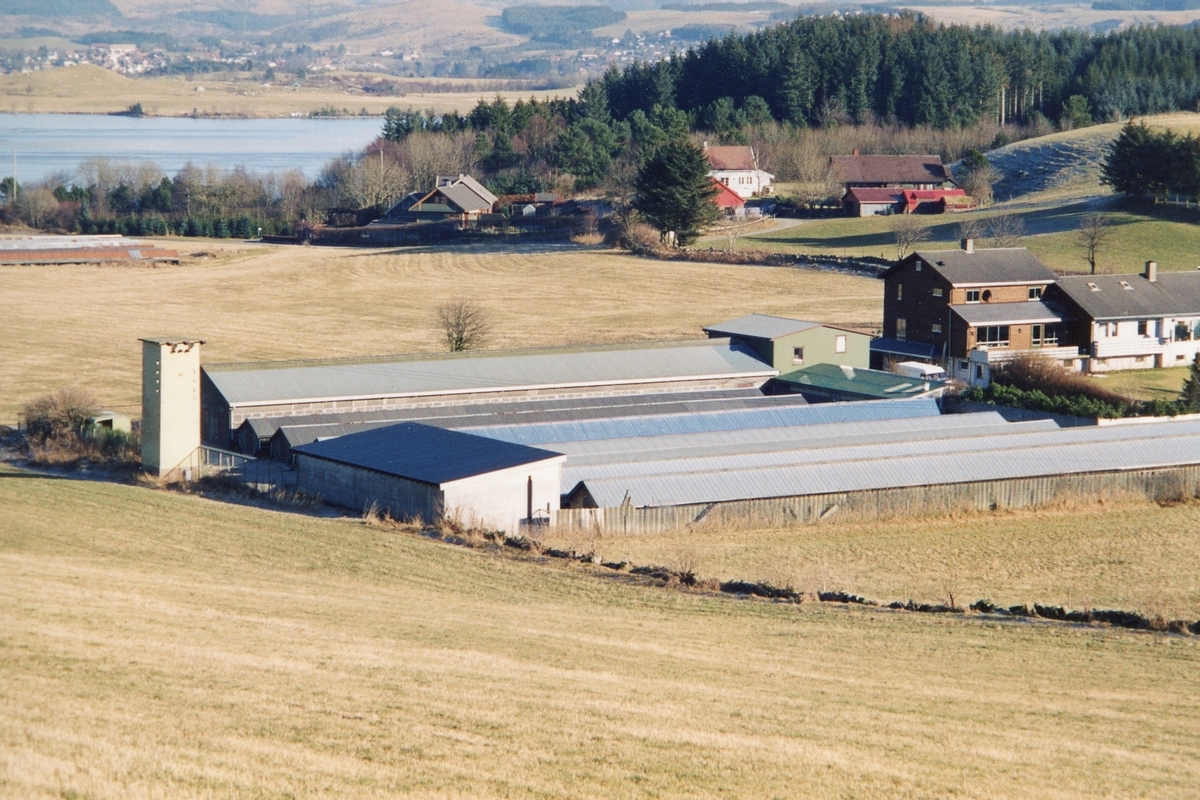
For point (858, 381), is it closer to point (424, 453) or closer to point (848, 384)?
point (848, 384)

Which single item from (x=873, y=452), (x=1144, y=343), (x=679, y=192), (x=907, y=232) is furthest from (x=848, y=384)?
(x=679, y=192)

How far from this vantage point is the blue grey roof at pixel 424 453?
2889cm

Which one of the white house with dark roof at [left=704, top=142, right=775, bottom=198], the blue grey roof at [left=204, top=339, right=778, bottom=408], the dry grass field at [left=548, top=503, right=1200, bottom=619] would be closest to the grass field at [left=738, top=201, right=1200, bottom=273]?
the white house with dark roof at [left=704, top=142, right=775, bottom=198]

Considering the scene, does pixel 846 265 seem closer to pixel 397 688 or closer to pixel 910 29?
pixel 397 688

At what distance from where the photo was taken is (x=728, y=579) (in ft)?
82.1

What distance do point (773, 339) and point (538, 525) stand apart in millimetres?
17348

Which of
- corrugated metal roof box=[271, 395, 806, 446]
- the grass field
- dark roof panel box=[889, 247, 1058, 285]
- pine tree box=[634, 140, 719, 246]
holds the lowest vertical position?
corrugated metal roof box=[271, 395, 806, 446]

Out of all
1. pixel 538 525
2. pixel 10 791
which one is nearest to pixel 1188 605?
pixel 538 525

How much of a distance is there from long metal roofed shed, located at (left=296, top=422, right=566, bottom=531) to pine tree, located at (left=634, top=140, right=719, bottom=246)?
5147cm

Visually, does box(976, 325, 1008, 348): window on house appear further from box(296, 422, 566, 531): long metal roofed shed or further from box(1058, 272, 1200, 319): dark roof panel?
box(296, 422, 566, 531): long metal roofed shed

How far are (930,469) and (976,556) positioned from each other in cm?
457

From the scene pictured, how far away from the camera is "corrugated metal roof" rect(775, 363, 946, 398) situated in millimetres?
41938

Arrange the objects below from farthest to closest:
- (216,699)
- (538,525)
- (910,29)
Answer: (910,29), (538,525), (216,699)

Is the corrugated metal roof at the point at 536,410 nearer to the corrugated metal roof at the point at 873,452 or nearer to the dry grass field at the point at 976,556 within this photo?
the corrugated metal roof at the point at 873,452
